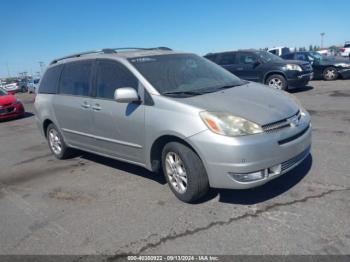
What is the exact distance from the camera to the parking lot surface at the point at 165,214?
3.31m

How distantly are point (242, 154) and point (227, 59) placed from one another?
11626 mm

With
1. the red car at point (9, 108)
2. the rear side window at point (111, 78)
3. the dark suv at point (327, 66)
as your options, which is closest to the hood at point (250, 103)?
the rear side window at point (111, 78)

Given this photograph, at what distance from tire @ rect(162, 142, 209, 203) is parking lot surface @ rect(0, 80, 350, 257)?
160 mm

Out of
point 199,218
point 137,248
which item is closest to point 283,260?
point 199,218

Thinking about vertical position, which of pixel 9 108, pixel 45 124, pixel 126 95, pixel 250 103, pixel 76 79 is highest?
pixel 76 79

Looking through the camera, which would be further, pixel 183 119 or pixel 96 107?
pixel 96 107

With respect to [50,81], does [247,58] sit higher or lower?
lower

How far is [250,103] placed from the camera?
405cm

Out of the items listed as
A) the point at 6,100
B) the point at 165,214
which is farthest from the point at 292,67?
the point at 6,100

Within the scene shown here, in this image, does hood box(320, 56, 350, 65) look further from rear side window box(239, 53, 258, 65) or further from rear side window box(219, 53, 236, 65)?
rear side window box(219, 53, 236, 65)

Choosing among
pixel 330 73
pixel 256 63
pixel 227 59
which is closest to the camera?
pixel 256 63

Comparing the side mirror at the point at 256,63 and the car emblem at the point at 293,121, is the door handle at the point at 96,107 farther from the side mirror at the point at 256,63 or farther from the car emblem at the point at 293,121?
the side mirror at the point at 256,63

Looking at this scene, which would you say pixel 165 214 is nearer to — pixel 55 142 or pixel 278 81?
pixel 55 142

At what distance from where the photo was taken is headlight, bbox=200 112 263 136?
3650mm
